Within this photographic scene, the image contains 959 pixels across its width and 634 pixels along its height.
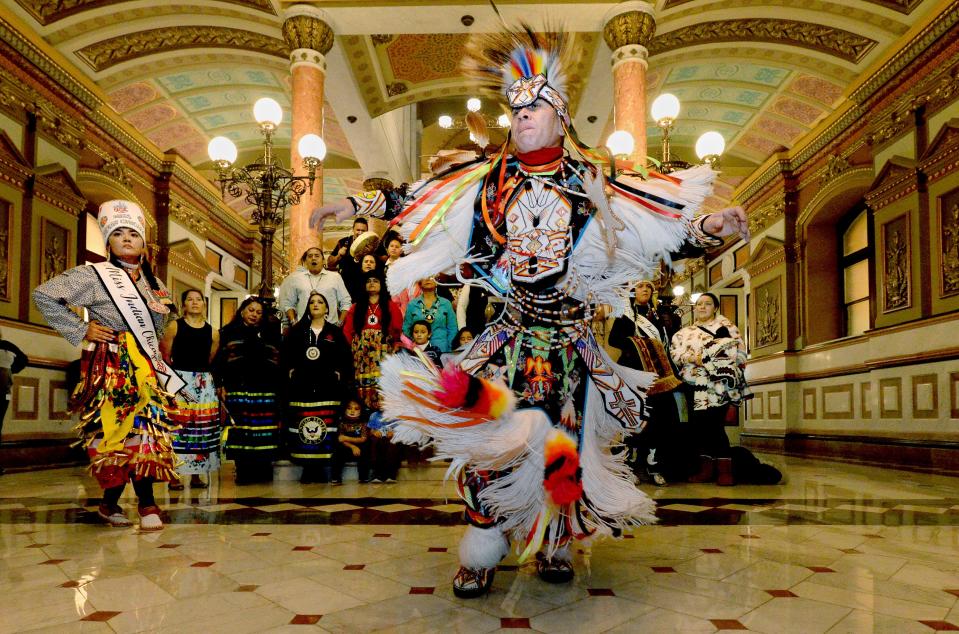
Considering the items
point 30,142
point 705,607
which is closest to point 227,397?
point 705,607

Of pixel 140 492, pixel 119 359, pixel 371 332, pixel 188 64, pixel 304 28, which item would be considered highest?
pixel 188 64

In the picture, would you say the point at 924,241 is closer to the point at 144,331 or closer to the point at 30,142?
the point at 144,331

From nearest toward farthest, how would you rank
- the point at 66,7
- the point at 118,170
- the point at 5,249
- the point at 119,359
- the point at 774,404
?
1. the point at 119,359
2. the point at 5,249
3. the point at 66,7
4. the point at 118,170
5. the point at 774,404

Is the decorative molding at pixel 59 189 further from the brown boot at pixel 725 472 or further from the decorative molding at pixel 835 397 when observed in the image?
the decorative molding at pixel 835 397

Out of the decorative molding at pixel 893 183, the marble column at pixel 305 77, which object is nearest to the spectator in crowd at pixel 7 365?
the marble column at pixel 305 77

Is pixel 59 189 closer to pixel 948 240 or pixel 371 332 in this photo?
pixel 371 332

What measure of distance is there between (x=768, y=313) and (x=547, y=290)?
13472 millimetres

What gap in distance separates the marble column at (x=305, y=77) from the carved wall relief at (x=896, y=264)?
8.12 m

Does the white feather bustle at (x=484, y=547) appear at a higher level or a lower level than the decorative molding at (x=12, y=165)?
lower

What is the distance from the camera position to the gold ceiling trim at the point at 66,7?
30.6 ft

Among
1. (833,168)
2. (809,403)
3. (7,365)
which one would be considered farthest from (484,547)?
(833,168)

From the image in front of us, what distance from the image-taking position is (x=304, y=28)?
380 inches

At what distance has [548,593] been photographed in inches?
111

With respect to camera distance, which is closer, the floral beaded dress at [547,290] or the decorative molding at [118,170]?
the floral beaded dress at [547,290]
